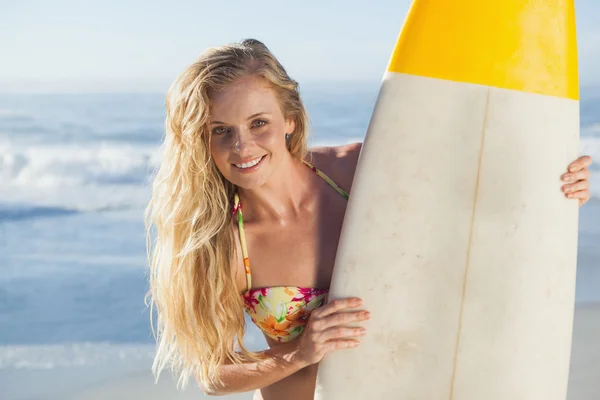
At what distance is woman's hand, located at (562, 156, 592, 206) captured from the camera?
1768 mm

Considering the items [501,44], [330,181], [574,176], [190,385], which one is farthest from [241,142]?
[190,385]

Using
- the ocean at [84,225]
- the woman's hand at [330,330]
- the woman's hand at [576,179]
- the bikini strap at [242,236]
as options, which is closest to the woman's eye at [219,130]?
the bikini strap at [242,236]

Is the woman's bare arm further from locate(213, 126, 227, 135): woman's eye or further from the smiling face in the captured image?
locate(213, 126, 227, 135): woman's eye

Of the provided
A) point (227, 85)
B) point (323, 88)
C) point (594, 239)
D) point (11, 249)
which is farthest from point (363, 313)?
point (323, 88)

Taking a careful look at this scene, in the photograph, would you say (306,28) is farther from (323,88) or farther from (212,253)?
(212,253)

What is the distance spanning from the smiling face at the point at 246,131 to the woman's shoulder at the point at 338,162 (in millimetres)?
253

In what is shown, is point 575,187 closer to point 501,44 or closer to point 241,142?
point 501,44

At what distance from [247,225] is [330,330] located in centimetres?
37

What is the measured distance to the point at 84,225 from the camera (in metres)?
8.30

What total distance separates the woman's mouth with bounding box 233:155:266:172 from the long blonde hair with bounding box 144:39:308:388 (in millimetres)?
98

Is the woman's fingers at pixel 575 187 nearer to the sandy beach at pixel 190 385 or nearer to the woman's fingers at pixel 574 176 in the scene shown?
the woman's fingers at pixel 574 176

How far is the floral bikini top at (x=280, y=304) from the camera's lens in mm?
1915

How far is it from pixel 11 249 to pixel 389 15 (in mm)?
7023

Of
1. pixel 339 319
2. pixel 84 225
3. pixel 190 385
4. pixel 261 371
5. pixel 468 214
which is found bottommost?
pixel 261 371
